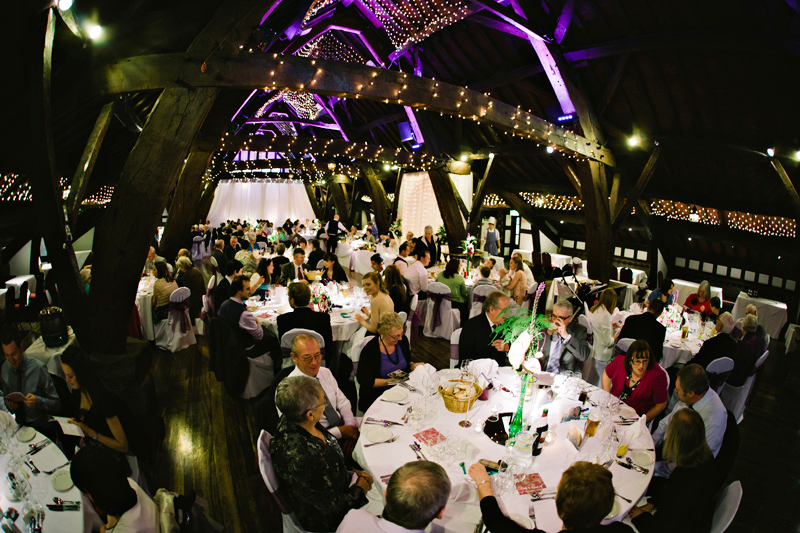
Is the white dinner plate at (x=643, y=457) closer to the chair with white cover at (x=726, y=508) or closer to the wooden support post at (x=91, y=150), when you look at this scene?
the chair with white cover at (x=726, y=508)

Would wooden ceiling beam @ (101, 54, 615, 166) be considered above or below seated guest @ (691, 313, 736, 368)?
above

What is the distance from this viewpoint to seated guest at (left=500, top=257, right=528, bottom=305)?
6285mm

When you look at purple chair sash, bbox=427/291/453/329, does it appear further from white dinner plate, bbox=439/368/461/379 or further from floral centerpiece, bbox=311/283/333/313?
white dinner plate, bbox=439/368/461/379

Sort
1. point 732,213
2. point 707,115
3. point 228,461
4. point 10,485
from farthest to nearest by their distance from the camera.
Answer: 1. point 732,213
2. point 707,115
3. point 228,461
4. point 10,485

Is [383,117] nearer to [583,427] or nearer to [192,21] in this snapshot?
[192,21]

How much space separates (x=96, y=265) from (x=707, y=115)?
8.19m

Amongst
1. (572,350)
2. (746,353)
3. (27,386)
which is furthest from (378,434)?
(746,353)

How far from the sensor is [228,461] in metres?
3.59

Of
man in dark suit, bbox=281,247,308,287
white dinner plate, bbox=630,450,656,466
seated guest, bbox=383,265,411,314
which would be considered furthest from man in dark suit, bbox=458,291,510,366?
man in dark suit, bbox=281,247,308,287

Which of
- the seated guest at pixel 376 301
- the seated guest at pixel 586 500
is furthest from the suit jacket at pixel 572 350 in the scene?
the seated guest at pixel 586 500

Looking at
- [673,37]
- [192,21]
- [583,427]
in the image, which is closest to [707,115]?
[673,37]

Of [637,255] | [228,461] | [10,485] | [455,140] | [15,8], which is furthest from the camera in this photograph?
[637,255]

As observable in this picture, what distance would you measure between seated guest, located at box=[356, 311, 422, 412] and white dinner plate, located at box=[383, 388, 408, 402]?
0.30m

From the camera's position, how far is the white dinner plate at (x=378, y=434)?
2.40 metres
